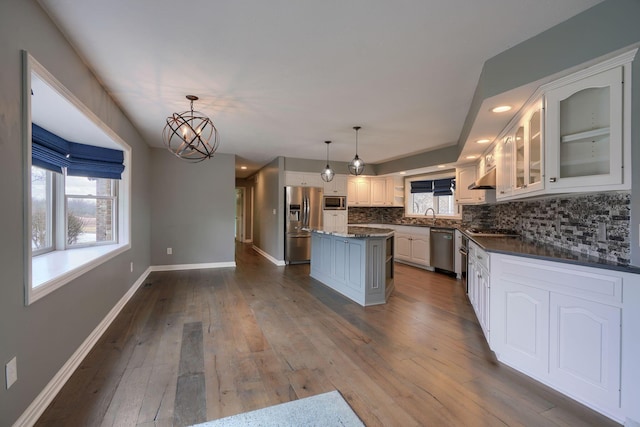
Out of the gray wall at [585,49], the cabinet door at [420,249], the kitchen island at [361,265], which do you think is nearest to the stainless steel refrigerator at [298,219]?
the kitchen island at [361,265]

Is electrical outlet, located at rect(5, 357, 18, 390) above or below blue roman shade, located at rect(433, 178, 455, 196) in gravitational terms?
below

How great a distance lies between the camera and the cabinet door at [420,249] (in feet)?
19.2

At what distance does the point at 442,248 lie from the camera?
5500 mm

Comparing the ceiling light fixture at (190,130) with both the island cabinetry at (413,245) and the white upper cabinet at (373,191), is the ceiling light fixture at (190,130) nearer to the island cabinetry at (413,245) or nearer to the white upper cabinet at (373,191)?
the white upper cabinet at (373,191)

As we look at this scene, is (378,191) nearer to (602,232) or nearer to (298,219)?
(298,219)

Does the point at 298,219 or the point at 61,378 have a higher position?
the point at 298,219

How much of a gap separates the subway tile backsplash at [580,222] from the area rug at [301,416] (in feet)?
6.39

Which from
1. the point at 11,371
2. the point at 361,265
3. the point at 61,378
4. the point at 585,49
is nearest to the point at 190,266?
the point at 361,265

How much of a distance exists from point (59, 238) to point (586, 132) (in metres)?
4.67

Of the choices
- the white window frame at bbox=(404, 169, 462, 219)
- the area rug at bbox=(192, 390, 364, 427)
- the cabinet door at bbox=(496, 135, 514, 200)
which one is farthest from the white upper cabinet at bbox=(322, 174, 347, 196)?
the area rug at bbox=(192, 390, 364, 427)

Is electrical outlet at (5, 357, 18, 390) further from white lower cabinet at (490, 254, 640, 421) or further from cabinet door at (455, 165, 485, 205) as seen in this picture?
cabinet door at (455, 165, 485, 205)

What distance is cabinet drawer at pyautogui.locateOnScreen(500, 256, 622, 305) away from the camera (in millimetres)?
1652

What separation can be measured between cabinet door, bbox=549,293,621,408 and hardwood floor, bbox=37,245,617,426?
128 mm

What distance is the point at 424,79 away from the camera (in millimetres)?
2623
